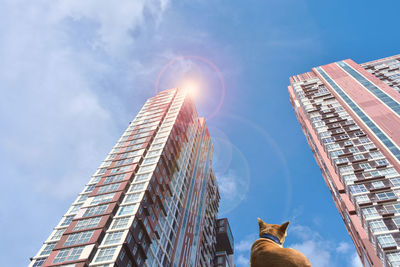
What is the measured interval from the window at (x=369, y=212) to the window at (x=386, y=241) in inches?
149

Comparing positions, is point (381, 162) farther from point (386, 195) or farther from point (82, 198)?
point (82, 198)

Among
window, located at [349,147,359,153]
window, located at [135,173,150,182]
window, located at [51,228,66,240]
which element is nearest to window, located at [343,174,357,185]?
window, located at [349,147,359,153]

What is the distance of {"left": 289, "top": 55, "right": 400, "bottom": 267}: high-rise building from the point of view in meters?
38.6

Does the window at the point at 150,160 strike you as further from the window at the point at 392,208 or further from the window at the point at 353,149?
the window at the point at 392,208

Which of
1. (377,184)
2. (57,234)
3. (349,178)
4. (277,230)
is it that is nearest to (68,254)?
(57,234)

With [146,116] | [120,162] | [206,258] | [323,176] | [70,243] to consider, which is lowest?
[70,243]

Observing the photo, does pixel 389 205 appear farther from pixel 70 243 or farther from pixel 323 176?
pixel 70 243

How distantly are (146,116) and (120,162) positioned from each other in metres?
21.4

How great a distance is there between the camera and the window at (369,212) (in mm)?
39125

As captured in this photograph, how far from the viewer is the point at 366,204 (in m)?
40.8

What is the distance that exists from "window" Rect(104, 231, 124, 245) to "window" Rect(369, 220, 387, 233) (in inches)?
1330

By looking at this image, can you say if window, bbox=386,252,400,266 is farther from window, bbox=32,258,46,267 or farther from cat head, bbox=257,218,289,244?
window, bbox=32,258,46,267

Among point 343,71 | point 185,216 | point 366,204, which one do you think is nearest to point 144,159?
point 185,216

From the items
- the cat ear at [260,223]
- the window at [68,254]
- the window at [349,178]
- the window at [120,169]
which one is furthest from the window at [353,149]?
the cat ear at [260,223]
